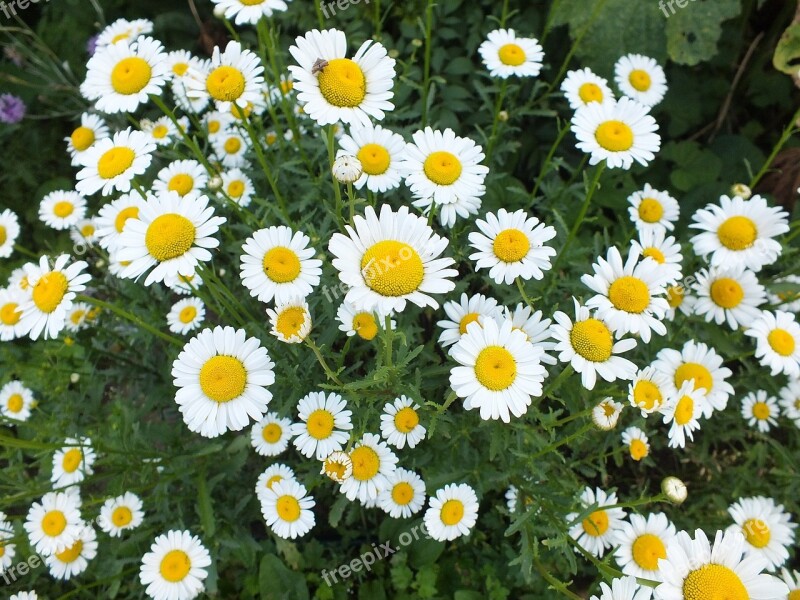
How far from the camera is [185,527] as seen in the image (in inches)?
108

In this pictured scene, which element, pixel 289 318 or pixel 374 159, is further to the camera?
pixel 374 159

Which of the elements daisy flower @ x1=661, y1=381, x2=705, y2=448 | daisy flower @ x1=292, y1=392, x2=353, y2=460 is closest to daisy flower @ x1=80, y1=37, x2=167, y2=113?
daisy flower @ x1=292, y1=392, x2=353, y2=460

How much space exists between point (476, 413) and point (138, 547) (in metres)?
1.74

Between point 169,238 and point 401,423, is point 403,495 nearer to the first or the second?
point 401,423

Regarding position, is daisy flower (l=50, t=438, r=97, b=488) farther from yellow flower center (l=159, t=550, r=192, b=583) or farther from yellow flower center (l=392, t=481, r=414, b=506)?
yellow flower center (l=392, t=481, r=414, b=506)

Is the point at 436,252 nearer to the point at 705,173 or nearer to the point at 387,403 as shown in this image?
the point at 387,403

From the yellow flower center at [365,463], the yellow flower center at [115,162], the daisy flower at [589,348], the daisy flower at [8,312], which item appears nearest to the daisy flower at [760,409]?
the daisy flower at [589,348]

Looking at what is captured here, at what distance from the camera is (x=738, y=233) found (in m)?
2.67

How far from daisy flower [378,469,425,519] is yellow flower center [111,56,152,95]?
6.24 feet

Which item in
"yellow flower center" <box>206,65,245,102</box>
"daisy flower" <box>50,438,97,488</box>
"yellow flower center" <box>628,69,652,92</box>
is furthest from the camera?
"yellow flower center" <box>628,69,652,92</box>

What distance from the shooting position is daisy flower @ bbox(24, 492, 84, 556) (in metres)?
2.66

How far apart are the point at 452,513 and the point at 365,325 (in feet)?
2.93

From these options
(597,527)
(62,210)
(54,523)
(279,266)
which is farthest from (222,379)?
(62,210)

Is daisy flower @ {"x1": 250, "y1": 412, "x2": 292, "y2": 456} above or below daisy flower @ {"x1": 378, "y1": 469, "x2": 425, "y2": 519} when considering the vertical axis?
above
